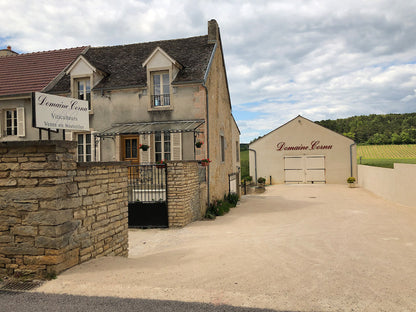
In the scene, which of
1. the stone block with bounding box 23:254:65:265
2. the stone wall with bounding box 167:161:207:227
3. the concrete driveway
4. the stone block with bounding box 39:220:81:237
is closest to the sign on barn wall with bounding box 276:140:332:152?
the concrete driveway

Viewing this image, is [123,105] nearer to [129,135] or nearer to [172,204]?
[129,135]

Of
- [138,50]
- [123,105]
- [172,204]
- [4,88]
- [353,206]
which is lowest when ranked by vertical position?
[353,206]

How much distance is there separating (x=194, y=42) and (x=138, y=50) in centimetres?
299

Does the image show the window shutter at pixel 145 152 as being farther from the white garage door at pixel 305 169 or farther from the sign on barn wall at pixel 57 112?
the white garage door at pixel 305 169

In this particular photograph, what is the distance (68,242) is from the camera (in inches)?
181

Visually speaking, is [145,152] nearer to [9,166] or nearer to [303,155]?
[9,166]

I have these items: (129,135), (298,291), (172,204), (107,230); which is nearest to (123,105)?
(129,135)

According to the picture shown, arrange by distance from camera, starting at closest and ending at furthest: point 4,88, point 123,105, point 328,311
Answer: point 328,311 < point 123,105 < point 4,88

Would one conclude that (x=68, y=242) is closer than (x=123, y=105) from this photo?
Yes

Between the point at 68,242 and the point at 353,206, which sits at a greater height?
the point at 68,242

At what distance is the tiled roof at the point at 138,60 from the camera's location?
14.0 meters

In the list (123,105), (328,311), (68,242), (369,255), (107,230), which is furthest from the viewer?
→ (123,105)

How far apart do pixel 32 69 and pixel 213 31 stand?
388 inches

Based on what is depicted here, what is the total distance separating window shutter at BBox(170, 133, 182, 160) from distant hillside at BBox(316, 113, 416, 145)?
124ft
